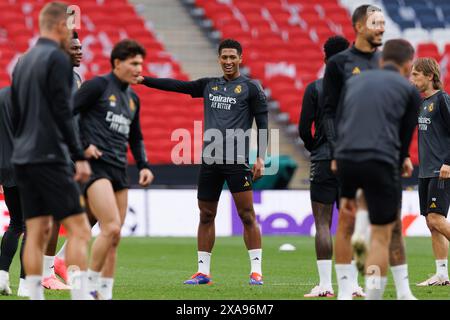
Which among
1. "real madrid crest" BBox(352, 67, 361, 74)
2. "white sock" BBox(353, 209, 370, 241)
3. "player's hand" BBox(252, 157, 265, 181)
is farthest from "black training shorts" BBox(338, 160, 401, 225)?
"player's hand" BBox(252, 157, 265, 181)

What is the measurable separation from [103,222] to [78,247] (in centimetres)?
68

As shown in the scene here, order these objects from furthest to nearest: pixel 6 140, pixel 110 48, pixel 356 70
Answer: pixel 110 48, pixel 6 140, pixel 356 70

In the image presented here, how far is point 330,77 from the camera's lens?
9109 mm

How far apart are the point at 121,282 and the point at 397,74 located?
4.94 m

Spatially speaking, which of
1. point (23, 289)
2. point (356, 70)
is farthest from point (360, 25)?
point (23, 289)

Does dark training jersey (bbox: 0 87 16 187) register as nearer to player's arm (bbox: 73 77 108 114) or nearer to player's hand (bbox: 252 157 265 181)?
player's arm (bbox: 73 77 108 114)

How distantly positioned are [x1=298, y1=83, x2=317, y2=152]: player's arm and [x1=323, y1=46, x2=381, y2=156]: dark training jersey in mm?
1072

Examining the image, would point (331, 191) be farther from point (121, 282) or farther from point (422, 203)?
point (121, 282)

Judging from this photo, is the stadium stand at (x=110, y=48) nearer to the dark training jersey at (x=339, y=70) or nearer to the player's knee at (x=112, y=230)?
the dark training jersey at (x=339, y=70)

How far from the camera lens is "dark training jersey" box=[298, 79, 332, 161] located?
33.6 ft

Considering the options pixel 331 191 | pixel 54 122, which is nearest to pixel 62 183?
pixel 54 122

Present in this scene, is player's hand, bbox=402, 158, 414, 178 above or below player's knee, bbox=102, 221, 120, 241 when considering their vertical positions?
above

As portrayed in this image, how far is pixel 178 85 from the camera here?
11.5 meters

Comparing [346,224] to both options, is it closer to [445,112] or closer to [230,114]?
[230,114]
